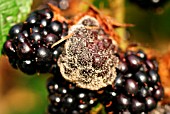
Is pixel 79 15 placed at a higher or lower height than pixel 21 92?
higher

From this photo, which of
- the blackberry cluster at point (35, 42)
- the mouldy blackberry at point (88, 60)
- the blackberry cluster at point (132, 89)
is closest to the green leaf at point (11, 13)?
the blackberry cluster at point (35, 42)

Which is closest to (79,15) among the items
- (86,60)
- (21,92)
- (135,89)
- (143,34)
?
(86,60)

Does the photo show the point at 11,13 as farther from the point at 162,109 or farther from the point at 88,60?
the point at 162,109

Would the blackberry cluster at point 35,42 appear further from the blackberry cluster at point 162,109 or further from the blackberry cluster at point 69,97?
the blackberry cluster at point 162,109

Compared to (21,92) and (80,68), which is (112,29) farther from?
(21,92)

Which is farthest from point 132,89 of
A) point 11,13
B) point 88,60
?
point 11,13

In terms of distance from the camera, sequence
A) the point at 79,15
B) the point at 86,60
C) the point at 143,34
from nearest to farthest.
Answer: the point at 86,60 → the point at 79,15 → the point at 143,34
